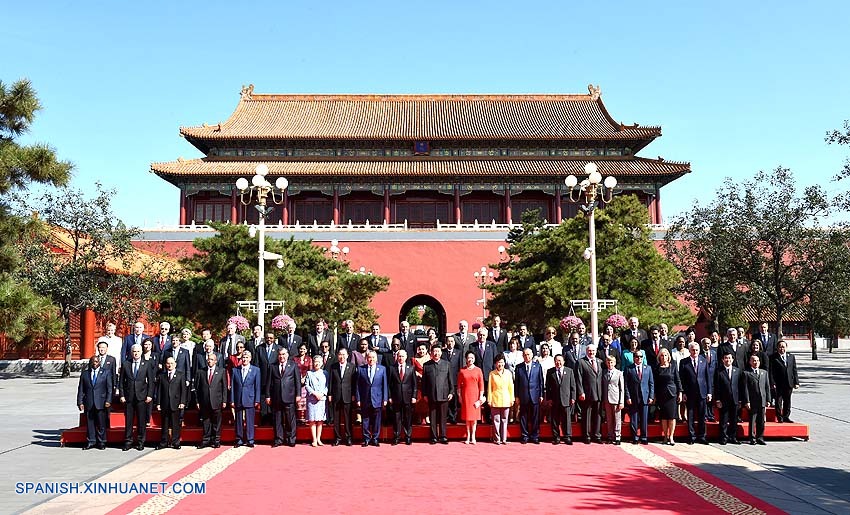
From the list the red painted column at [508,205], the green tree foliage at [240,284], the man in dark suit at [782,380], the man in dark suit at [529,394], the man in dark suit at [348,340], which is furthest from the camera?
the red painted column at [508,205]

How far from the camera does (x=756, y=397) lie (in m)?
9.26

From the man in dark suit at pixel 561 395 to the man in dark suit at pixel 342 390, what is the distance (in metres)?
2.35

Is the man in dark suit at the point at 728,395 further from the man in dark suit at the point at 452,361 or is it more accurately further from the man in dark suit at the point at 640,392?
the man in dark suit at the point at 452,361

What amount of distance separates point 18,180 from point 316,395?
7.79m

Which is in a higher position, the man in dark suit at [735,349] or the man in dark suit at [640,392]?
the man in dark suit at [735,349]

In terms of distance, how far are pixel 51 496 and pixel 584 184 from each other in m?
8.95

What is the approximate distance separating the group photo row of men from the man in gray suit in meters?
0.01

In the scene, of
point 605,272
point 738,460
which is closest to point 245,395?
point 738,460

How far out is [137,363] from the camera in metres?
9.14

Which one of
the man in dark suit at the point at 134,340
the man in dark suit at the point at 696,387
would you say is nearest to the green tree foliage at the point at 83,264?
the man in dark suit at the point at 134,340

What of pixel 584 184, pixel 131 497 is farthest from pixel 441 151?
pixel 131 497

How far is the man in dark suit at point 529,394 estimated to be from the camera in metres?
9.52

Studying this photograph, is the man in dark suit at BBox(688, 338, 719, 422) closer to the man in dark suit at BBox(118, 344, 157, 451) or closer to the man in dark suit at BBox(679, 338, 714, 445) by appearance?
the man in dark suit at BBox(679, 338, 714, 445)

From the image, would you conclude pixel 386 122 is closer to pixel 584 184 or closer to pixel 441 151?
pixel 441 151
